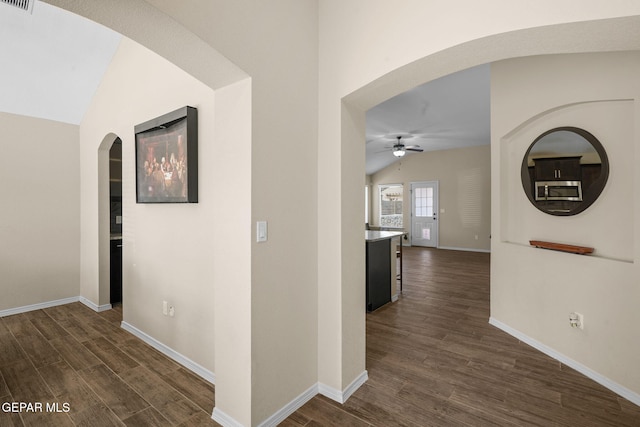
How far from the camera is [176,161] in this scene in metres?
2.59

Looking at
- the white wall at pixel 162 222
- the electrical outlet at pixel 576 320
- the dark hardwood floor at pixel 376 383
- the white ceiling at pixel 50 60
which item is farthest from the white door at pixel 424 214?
the white ceiling at pixel 50 60

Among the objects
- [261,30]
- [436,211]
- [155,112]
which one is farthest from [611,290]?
[436,211]

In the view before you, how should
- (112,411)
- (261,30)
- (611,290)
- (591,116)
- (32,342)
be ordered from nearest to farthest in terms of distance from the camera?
(261,30) → (112,411) → (611,290) → (591,116) → (32,342)

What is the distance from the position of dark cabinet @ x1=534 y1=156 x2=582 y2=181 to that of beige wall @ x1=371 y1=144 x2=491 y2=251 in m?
6.23

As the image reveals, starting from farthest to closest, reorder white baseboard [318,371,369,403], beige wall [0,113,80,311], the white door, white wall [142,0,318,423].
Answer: the white door, beige wall [0,113,80,311], white baseboard [318,371,369,403], white wall [142,0,318,423]

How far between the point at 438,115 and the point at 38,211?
6818 mm

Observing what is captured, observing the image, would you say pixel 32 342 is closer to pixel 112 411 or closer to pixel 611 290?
pixel 112 411

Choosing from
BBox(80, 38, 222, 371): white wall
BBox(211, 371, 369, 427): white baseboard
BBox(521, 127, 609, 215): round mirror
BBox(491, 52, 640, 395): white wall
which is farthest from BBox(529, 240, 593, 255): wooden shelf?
BBox(80, 38, 222, 371): white wall

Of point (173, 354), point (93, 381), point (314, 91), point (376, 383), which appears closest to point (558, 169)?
point (314, 91)

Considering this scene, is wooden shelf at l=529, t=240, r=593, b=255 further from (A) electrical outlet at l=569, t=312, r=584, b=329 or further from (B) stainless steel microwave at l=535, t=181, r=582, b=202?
(A) electrical outlet at l=569, t=312, r=584, b=329

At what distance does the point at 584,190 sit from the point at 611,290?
2.75 feet

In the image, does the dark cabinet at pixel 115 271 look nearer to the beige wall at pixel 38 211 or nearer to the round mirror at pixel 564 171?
the beige wall at pixel 38 211

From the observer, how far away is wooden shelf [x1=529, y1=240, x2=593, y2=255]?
2.54 meters

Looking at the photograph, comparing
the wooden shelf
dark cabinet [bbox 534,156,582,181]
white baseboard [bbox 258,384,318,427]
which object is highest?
dark cabinet [bbox 534,156,582,181]
